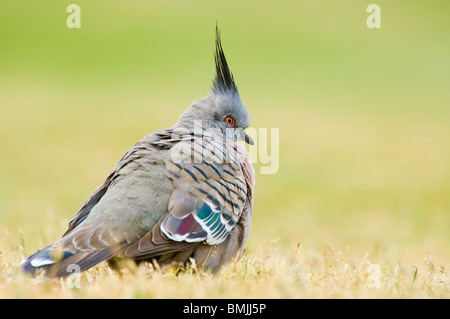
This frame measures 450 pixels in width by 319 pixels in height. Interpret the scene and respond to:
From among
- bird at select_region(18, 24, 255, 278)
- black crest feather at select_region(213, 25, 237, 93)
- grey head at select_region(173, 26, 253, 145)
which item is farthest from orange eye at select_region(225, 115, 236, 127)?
bird at select_region(18, 24, 255, 278)

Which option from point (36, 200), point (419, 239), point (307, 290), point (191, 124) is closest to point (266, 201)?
point (419, 239)

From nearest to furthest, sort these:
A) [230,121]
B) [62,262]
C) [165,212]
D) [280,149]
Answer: [62,262], [165,212], [230,121], [280,149]

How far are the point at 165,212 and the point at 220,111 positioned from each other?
218 cm

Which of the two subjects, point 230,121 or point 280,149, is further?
point 280,149

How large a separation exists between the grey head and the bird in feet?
1.87

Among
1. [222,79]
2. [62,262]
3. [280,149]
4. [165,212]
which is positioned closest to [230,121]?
[222,79]

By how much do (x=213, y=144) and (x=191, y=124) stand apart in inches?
31.4

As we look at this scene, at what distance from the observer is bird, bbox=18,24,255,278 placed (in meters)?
4.85

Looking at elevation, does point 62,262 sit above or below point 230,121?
below

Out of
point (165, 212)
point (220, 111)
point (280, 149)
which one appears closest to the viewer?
point (165, 212)

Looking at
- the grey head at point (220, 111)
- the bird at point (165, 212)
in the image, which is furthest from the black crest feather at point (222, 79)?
the bird at point (165, 212)

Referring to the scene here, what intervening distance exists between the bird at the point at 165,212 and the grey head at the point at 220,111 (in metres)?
0.57

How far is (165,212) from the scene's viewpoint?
516 cm

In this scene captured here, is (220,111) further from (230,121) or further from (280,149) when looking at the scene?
(280,149)
